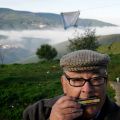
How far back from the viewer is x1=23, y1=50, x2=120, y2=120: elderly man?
9.32 ft

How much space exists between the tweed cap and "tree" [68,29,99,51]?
2375 inches

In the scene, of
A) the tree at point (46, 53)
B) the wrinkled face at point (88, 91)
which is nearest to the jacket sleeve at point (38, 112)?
the wrinkled face at point (88, 91)

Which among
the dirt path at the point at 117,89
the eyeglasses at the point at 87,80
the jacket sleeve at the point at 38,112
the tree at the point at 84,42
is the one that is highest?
the eyeglasses at the point at 87,80

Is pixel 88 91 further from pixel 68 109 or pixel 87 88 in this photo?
pixel 68 109

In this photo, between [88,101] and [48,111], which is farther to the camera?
[48,111]

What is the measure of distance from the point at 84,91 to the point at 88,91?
0.08 feet

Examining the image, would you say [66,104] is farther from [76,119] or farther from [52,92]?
[52,92]

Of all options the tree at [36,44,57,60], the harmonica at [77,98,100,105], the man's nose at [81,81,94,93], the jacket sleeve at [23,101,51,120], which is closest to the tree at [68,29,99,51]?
the tree at [36,44,57,60]

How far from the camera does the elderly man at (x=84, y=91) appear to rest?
2.84 m

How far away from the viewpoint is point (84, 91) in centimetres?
296

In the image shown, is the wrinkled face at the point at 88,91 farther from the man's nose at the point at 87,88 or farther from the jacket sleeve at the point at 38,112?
the jacket sleeve at the point at 38,112

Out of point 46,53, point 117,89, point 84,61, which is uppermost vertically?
point 84,61

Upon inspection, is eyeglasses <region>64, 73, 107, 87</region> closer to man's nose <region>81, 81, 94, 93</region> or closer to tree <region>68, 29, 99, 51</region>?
man's nose <region>81, 81, 94, 93</region>

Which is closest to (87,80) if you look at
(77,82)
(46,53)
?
(77,82)
